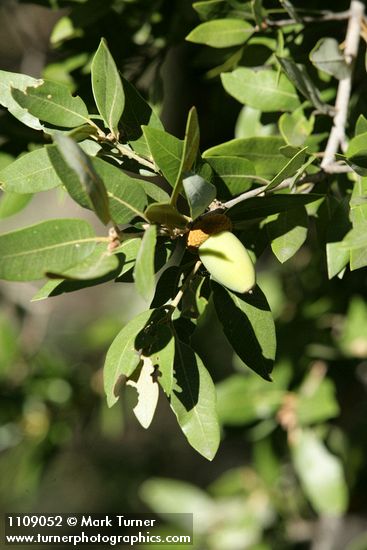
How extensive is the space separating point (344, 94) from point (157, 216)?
41 cm

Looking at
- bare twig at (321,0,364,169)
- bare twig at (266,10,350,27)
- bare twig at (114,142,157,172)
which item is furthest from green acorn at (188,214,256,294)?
bare twig at (266,10,350,27)

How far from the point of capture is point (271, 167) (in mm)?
811

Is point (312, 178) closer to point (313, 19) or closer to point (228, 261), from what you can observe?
point (228, 261)

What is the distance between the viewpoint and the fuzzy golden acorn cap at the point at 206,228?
64 centimetres

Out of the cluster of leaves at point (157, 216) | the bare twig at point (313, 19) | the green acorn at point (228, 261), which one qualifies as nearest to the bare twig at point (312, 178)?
the cluster of leaves at point (157, 216)

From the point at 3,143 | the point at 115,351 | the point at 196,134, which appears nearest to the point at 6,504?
the point at 3,143

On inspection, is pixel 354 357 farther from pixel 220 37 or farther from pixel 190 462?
pixel 190 462

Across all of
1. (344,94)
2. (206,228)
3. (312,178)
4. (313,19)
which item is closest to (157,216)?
(206,228)

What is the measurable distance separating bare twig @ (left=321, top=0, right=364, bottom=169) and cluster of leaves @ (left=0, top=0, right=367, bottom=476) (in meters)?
0.04

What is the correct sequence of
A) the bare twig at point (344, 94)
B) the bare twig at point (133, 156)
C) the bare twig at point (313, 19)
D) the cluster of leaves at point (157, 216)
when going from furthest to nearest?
the bare twig at point (313, 19)
the bare twig at point (344, 94)
the bare twig at point (133, 156)
the cluster of leaves at point (157, 216)

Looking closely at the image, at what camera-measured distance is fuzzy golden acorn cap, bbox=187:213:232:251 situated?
644 millimetres

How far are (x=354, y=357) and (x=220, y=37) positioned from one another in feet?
2.57

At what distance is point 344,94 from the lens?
90 centimetres

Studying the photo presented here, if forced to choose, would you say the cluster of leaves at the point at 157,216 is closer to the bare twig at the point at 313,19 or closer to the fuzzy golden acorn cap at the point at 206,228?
the fuzzy golden acorn cap at the point at 206,228
